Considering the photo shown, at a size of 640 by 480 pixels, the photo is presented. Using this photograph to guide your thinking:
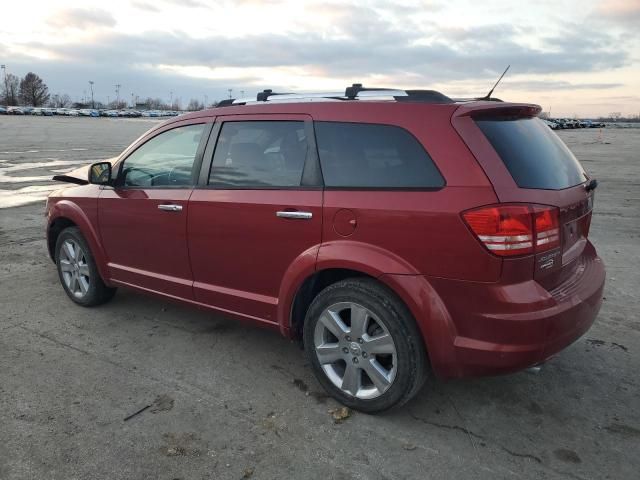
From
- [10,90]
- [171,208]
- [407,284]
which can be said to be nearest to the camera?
[407,284]

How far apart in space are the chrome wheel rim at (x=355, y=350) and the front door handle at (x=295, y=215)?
546 millimetres

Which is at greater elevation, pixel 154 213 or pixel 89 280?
pixel 154 213

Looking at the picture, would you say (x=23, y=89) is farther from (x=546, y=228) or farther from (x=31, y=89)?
(x=546, y=228)

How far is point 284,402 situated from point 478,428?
44.8 inches

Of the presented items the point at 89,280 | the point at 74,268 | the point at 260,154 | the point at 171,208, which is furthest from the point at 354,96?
the point at 74,268

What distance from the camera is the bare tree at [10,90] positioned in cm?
13425

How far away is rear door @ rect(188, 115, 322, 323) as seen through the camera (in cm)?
335

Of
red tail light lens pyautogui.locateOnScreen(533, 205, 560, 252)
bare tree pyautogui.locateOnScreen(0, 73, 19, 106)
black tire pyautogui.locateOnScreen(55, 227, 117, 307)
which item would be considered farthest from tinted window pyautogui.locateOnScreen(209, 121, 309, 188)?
bare tree pyautogui.locateOnScreen(0, 73, 19, 106)

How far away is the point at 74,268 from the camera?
5.00 metres

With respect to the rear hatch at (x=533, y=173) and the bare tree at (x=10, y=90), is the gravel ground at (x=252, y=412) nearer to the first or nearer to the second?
the rear hatch at (x=533, y=173)

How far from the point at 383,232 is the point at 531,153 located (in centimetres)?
94

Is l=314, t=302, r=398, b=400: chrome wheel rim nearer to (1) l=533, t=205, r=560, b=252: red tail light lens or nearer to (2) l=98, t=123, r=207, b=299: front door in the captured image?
(1) l=533, t=205, r=560, b=252: red tail light lens

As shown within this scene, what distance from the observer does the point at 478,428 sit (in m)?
3.11

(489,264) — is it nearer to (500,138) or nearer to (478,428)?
(500,138)
